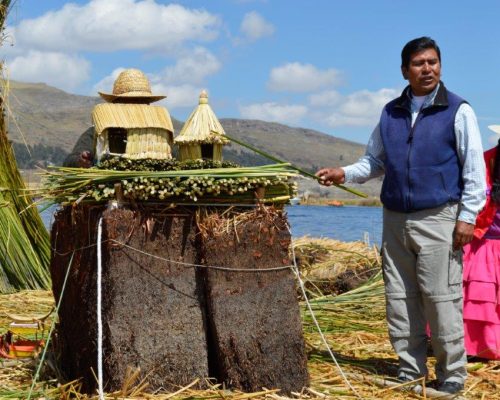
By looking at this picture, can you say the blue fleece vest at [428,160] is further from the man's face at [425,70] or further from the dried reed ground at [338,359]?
the dried reed ground at [338,359]

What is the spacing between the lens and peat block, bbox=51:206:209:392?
387 centimetres

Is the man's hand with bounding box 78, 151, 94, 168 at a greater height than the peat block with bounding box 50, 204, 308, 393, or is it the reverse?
the man's hand with bounding box 78, 151, 94, 168

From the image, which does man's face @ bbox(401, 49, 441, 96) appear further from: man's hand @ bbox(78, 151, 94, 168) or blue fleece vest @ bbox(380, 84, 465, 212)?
man's hand @ bbox(78, 151, 94, 168)

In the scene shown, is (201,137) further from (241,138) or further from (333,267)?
(241,138)

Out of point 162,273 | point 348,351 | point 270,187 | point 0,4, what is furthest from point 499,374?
point 0,4

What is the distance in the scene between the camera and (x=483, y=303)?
5.02 metres

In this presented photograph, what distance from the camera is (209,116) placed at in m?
6.49

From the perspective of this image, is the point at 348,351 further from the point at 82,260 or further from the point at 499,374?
the point at 82,260

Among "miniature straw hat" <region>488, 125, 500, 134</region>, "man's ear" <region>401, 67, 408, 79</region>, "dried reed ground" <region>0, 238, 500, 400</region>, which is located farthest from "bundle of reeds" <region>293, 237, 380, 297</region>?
"man's ear" <region>401, 67, 408, 79</region>

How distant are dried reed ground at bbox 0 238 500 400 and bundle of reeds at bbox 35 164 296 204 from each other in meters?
0.85

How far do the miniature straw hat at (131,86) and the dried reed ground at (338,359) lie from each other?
179cm

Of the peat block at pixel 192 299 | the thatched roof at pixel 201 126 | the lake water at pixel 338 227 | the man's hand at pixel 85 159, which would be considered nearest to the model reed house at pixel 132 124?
the man's hand at pixel 85 159

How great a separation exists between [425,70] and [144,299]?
69.8 inches

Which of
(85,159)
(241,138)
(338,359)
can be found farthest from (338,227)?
(241,138)
